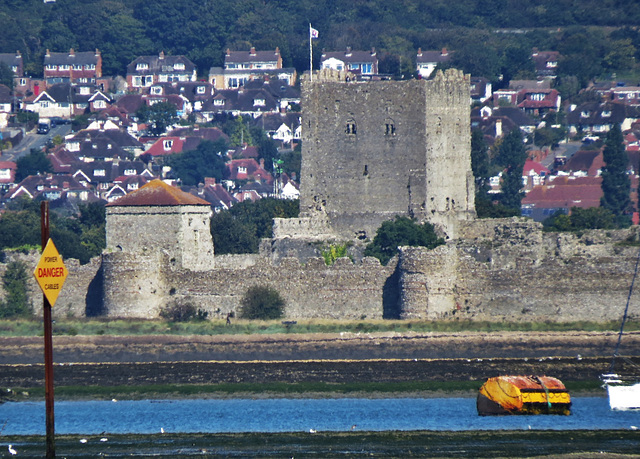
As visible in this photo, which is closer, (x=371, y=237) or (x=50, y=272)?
(x=50, y=272)

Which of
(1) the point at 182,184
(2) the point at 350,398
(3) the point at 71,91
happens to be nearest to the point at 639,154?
(1) the point at 182,184

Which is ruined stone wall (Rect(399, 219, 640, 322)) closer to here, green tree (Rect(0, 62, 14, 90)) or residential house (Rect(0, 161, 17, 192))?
residential house (Rect(0, 161, 17, 192))

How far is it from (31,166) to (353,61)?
82.3 ft

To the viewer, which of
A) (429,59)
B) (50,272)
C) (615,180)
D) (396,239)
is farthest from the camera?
(429,59)

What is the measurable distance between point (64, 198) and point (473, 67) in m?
35.3

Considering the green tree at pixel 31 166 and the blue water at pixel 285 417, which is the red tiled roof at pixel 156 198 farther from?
the green tree at pixel 31 166

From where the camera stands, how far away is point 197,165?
10019cm

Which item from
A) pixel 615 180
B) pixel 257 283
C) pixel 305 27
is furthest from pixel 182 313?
pixel 305 27

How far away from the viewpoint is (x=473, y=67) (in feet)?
387

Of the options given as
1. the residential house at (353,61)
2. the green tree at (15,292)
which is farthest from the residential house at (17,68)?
the green tree at (15,292)

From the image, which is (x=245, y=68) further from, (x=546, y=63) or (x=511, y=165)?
(x=511, y=165)

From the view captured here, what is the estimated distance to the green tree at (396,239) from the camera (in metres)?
50.6

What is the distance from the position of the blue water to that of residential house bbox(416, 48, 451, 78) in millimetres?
76780

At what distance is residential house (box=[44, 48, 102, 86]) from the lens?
132000 millimetres
